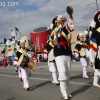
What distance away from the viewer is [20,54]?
7.94 meters

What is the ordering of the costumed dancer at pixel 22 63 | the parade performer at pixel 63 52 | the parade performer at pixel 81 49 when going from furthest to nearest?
the parade performer at pixel 81 49
the costumed dancer at pixel 22 63
the parade performer at pixel 63 52

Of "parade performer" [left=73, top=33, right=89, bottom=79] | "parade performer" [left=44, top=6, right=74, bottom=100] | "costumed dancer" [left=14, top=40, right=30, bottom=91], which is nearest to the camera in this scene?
"parade performer" [left=44, top=6, right=74, bottom=100]

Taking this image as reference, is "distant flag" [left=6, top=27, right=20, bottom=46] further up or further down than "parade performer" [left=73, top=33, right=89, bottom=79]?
further up

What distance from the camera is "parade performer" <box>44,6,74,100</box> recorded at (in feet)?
19.2

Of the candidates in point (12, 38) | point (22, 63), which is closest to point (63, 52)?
point (22, 63)

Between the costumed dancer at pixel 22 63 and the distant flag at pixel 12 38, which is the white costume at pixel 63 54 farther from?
the distant flag at pixel 12 38

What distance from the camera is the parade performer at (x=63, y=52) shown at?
19.2 ft

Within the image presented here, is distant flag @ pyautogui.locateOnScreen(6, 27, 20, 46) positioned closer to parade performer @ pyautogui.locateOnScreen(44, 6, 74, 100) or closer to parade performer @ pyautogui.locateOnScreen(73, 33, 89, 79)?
parade performer @ pyautogui.locateOnScreen(73, 33, 89, 79)

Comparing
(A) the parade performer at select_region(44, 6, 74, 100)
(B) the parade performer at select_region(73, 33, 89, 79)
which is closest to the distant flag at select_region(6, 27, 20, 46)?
(B) the parade performer at select_region(73, 33, 89, 79)

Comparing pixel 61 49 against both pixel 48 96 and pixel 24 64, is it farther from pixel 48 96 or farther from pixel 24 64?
pixel 24 64

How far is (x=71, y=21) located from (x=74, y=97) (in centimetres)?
202

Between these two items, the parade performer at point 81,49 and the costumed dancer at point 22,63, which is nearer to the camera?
the costumed dancer at point 22,63

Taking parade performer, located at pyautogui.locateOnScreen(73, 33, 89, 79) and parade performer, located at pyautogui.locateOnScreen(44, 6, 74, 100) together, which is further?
parade performer, located at pyautogui.locateOnScreen(73, 33, 89, 79)

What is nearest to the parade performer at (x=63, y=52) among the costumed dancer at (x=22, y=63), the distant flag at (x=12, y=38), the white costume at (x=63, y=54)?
the white costume at (x=63, y=54)
